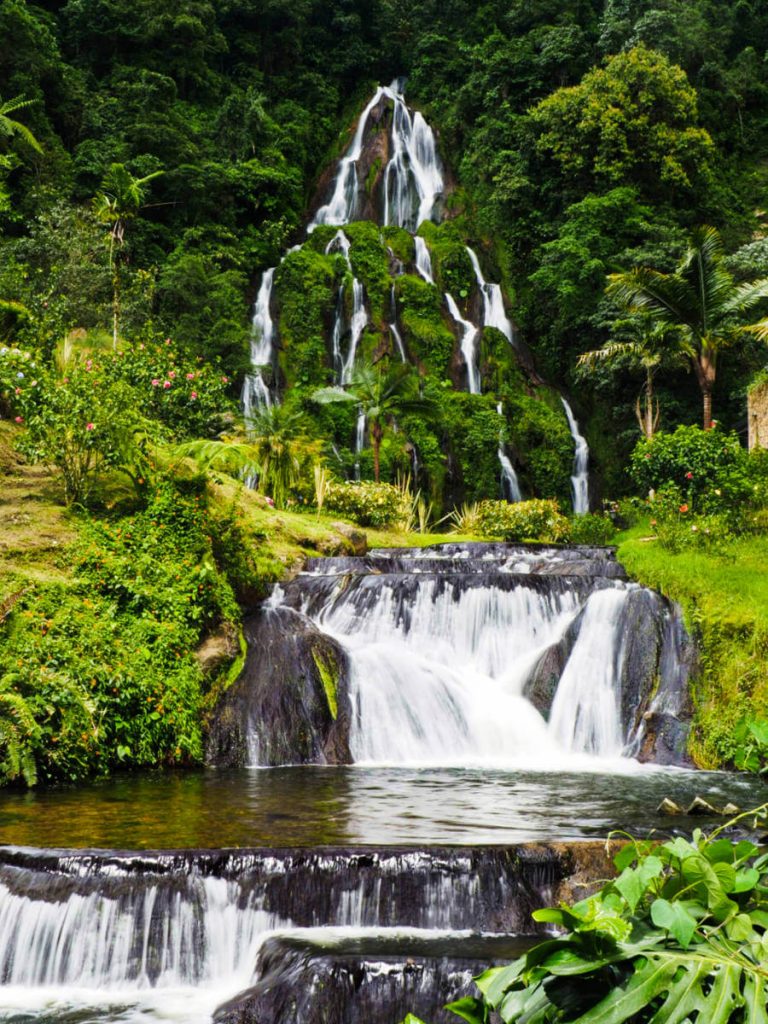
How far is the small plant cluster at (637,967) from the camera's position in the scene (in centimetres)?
149

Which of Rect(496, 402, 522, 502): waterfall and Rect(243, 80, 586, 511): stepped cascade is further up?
Rect(243, 80, 586, 511): stepped cascade

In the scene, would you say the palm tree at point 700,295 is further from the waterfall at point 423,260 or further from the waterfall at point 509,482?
the waterfall at point 423,260

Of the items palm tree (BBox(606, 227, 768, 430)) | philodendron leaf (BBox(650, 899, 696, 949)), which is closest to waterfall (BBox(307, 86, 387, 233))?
palm tree (BBox(606, 227, 768, 430))

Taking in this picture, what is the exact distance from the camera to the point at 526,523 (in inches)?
827

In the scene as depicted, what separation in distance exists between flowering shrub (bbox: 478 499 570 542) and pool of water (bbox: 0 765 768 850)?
469 inches

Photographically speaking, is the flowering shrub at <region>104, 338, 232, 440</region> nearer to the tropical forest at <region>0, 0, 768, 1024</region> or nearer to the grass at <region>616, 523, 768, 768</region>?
the tropical forest at <region>0, 0, 768, 1024</region>

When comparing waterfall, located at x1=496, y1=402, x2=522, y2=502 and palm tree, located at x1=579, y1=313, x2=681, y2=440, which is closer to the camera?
palm tree, located at x1=579, y1=313, x2=681, y2=440

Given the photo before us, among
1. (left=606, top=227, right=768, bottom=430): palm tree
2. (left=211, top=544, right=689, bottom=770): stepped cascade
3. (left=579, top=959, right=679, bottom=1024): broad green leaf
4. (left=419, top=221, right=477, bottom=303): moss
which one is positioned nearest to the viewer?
(left=579, top=959, right=679, bottom=1024): broad green leaf

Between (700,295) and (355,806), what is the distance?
52.9 ft

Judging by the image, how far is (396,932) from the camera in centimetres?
516

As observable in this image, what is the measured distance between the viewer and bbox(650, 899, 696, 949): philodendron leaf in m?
1.58

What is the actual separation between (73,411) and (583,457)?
20.2m

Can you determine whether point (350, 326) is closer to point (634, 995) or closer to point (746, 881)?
point (746, 881)

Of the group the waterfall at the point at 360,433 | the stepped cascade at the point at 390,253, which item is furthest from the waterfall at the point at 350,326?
the waterfall at the point at 360,433
